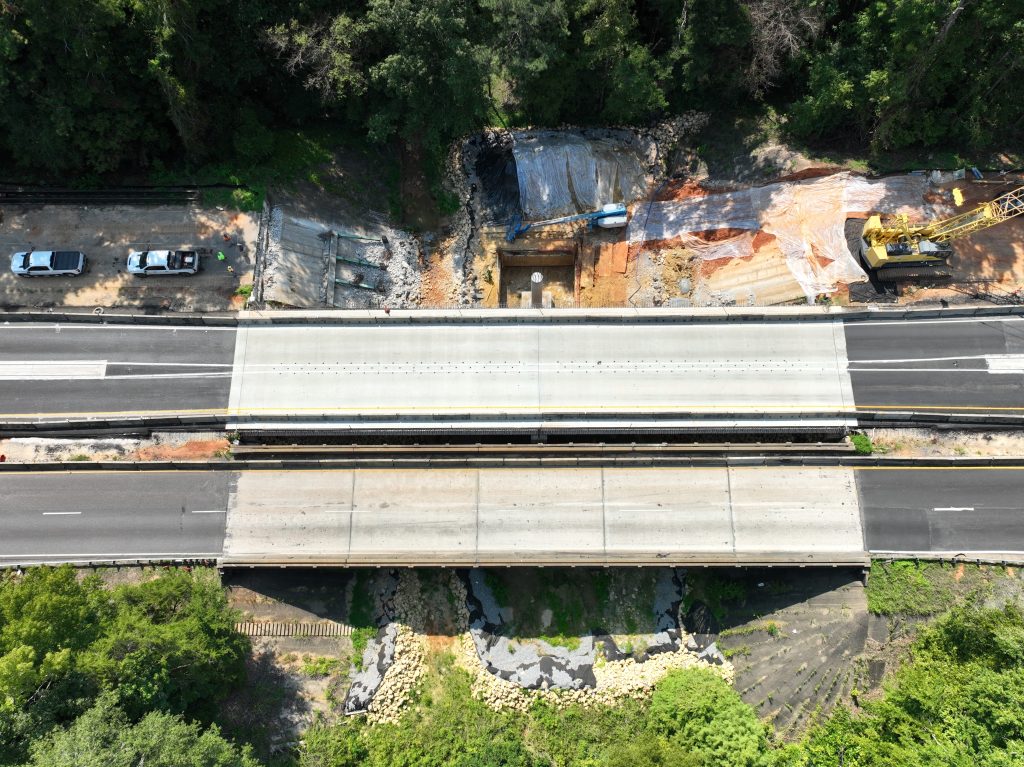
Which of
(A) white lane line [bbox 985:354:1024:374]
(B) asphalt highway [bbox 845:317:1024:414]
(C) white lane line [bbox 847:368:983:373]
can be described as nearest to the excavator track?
(B) asphalt highway [bbox 845:317:1024:414]

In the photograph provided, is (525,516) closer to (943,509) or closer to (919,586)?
(919,586)

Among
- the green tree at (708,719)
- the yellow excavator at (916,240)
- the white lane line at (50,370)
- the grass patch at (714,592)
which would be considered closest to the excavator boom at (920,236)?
the yellow excavator at (916,240)

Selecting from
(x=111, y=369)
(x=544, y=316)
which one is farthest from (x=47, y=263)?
(x=544, y=316)

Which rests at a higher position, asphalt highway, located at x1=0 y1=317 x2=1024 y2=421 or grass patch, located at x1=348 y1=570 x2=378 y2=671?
asphalt highway, located at x1=0 y1=317 x2=1024 y2=421

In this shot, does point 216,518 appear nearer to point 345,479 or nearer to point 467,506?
point 345,479

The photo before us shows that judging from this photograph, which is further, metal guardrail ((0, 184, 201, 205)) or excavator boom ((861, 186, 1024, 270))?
metal guardrail ((0, 184, 201, 205))

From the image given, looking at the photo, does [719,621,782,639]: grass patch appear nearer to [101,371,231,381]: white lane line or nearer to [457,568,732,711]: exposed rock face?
[457,568,732,711]: exposed rock face

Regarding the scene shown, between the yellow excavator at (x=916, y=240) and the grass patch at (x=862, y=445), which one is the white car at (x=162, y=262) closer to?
the grass patch at (x=862, y=445)
